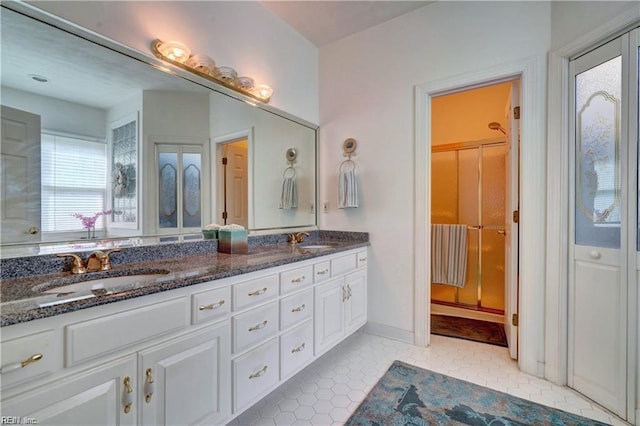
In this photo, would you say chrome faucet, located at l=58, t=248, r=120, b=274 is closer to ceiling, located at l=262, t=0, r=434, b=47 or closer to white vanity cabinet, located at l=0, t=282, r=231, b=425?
white vanity cabinet, located at l=0, t=282, r=231, b=425

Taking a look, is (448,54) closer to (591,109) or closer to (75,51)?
(591,109)

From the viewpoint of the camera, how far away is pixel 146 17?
5.19 ft

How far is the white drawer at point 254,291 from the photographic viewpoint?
1393 millimetres

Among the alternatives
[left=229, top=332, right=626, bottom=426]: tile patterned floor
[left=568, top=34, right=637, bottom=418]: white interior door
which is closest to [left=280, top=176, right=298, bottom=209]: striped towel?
[left=229, top=332, right=626, bottom=426]: tile patterned floor

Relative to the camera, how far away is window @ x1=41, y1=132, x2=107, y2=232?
1.29 m

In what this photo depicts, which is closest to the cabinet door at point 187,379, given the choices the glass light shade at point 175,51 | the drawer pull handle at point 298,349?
the drawer pull handle at point 298,349

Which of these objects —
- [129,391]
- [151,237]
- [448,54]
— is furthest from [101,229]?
[448,54]

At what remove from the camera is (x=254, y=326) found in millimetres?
1471

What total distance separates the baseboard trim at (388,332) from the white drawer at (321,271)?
917 mm

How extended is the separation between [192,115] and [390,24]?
1.92 metres

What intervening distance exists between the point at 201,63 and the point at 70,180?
101 cm

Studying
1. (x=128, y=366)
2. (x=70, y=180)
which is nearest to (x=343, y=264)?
(x=128, y=366)

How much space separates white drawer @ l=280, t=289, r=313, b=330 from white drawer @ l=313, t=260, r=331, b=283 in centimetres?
11

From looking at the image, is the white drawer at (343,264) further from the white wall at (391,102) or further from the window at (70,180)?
the window at (70,180)
